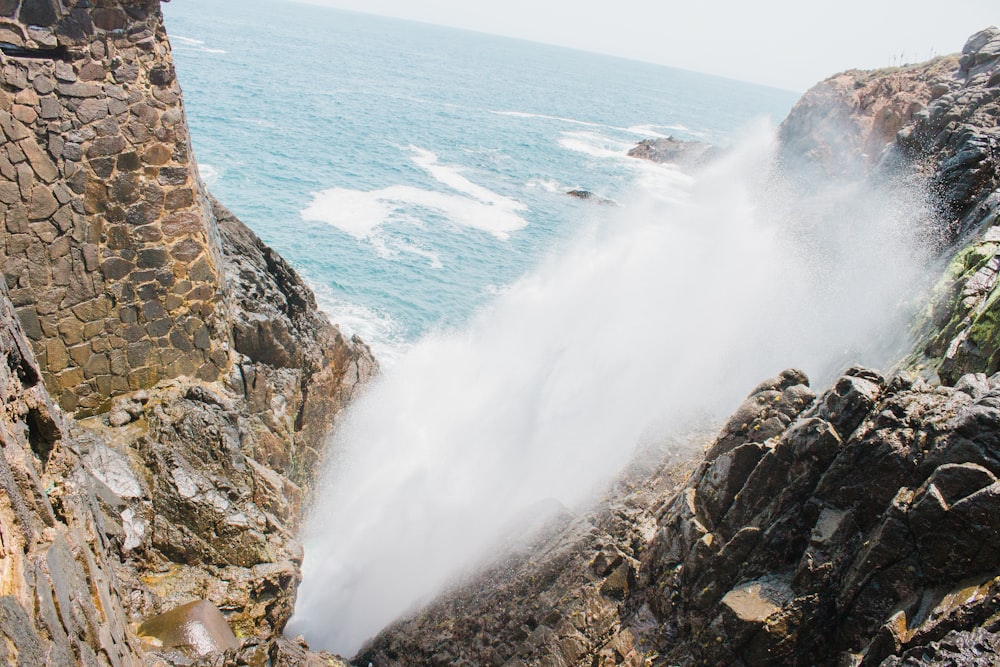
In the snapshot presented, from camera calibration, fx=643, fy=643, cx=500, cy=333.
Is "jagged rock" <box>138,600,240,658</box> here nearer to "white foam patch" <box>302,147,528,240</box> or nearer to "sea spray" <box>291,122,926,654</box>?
"sea spray" <box>291,122,926,654</box>

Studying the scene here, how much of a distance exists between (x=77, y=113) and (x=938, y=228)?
18.1 meters

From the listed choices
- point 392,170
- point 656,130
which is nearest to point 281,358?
point 392,170

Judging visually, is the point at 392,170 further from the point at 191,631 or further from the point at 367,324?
the point at 191,631

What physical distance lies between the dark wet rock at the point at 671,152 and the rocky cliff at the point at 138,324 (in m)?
66.3

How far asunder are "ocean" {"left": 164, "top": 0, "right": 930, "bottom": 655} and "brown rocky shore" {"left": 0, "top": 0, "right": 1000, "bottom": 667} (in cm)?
258

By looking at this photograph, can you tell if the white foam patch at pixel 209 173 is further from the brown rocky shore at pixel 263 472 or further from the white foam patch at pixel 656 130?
the white foam patch at pixel 656 130

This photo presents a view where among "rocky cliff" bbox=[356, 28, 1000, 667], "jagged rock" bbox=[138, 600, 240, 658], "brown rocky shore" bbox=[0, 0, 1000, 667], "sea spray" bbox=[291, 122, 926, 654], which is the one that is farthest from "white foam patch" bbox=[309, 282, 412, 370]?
"jagged rock" bbox=[138, 600, 240, 658]

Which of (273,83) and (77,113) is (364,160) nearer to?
(273,83)

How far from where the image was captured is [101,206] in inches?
372

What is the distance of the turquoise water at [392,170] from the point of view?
31.3m

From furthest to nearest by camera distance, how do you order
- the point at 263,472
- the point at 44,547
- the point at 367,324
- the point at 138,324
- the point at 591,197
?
1. the point at 591,197
2. the point at 367,324
3. the point at 263,472
4. the point at 138,324
5. the point at 44,547

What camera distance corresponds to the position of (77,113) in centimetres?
895

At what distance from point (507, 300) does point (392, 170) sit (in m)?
22.1

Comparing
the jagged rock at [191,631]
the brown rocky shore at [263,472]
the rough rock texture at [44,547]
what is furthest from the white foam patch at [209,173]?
the rough rock texture at [44,547]
